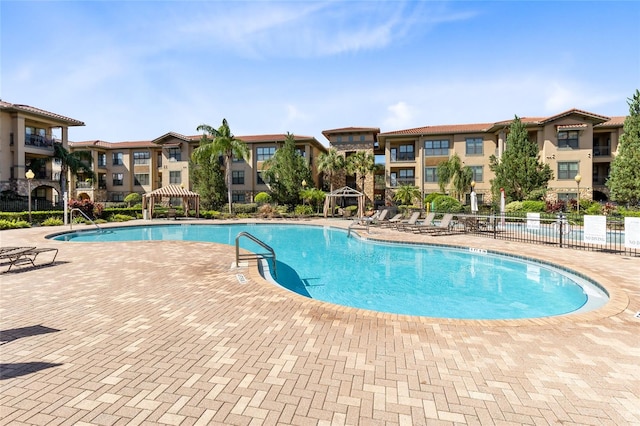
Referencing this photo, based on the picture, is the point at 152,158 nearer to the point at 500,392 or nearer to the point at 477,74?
the point at 477,74

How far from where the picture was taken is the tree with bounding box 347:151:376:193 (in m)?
36.8

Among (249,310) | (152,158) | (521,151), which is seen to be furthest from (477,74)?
(152,158)

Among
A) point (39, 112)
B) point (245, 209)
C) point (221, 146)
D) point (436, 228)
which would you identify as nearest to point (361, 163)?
point (245, 209)

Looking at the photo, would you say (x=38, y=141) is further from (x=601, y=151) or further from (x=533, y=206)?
(x=601, y=151)

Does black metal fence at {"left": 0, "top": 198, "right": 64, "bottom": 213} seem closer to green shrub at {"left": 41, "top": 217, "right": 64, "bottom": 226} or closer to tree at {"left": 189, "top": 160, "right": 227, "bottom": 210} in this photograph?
green shrub at {"left": 41, "top": 217, "right": 64, "bottom": 226}

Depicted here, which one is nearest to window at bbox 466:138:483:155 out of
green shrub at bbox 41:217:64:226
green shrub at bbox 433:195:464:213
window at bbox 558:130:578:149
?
A: window at bbox 558:130:578:149

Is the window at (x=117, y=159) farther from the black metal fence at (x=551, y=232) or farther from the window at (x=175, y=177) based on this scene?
the black metal fence at (x=551, y=232)

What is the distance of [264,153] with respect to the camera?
41.5 metres

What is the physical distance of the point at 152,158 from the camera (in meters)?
44.4

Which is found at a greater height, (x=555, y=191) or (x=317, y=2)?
(x=317, y=2)

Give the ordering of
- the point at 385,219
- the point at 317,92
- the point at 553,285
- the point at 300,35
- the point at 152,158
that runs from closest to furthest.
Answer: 1. the point at 553,285
2. the point at 300,35
3. the point at 317,92
4. the point at 385,219
5. the point at 152,158

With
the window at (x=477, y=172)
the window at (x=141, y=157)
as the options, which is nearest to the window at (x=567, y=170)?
the window at (x=477, y=172)

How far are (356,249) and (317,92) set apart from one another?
8.29 m

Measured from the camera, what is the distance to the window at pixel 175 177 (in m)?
42.2
